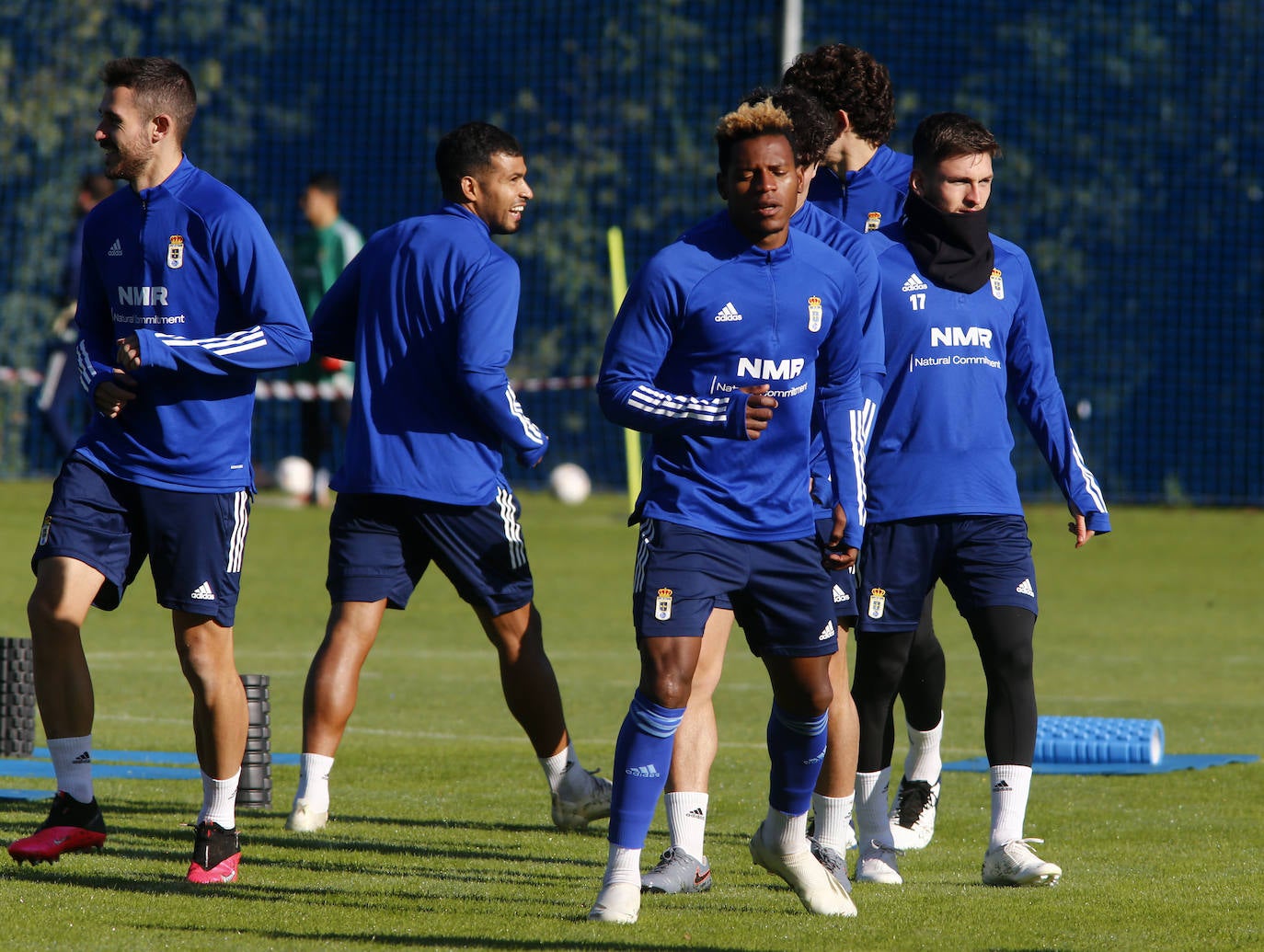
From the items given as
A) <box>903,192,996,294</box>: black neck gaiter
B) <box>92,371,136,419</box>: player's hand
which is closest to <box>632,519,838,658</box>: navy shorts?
<box>903,192,996,294</box>: black neck gaiter

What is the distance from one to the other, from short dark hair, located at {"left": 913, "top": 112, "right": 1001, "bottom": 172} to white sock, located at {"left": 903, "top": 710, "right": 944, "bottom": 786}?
1.83 metres

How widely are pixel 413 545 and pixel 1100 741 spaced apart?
305 centimetres

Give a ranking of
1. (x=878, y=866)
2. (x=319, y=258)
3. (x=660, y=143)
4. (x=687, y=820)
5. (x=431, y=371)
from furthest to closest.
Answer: (x=660, y=143) < (x=319, y=258) < (x=431, y=371) < (x=878, y=866) < (x=687, y=820)

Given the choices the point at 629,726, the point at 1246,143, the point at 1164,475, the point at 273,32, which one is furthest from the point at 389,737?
the point at 273,32

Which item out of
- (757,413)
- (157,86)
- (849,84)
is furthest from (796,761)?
(157,86)

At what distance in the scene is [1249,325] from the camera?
2483cm

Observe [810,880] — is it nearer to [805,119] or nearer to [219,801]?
[219,801]

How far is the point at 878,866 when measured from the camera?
5.90 m

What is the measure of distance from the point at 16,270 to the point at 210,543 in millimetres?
23169

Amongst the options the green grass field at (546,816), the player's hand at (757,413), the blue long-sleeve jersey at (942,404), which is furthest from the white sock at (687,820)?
the player's hand at (757,413)

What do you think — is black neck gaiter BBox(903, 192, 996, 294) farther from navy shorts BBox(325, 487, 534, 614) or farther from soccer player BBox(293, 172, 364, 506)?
soccer player BBox(293, 172, 364, 506)

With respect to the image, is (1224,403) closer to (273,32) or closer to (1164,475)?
(1164,475)

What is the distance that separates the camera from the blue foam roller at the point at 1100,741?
809 centimetres

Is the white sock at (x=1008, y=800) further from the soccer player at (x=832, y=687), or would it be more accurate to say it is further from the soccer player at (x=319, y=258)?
the soccer player at (x=319, y=258)
